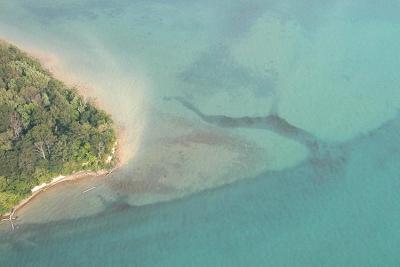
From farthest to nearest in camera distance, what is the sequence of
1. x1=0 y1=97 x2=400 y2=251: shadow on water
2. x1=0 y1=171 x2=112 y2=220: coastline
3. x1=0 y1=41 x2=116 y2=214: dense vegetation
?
x1=0 y1=41 x2=116 y2=214: dense vegetation < x1=0 y1=171 x2=112 y2=220: coastline < x1=0 y1=97 x2=400 y2=251: shadow on water

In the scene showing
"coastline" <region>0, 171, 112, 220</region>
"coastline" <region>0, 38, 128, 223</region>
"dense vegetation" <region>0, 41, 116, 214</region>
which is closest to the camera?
"coastline" <region>0, 171, 112, 220</region>

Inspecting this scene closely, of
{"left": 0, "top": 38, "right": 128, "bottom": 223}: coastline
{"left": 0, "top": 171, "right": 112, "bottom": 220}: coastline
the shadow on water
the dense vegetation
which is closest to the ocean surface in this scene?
the shadow on water

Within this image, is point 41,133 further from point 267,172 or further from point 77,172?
point 267,172

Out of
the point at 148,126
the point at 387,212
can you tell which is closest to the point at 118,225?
the point at 148,126

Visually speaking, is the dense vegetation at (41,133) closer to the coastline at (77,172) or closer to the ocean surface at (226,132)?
the coastline at (77,172)

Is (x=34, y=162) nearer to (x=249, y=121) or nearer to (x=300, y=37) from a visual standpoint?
(x=249, y=121)

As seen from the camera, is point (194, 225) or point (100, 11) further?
point (100, 11)

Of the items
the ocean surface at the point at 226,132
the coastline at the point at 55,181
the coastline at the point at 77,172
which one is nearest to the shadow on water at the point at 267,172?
the ocean surface at the point at 226,132

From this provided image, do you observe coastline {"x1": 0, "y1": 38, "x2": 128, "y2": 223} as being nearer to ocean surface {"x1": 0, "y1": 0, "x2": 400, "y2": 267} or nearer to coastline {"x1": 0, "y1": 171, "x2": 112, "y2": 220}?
coastline {"x1": 0, "y1": 171, "x2": 112, "y2": 220}
